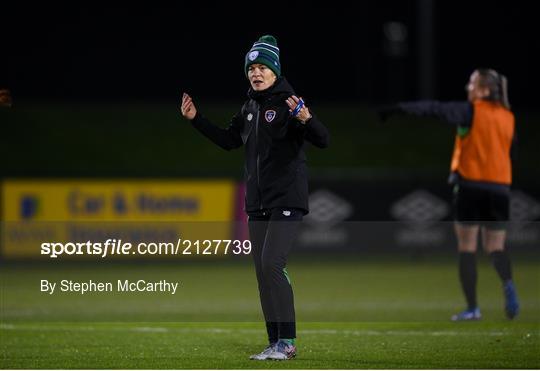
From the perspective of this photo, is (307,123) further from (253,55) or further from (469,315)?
(469,315)

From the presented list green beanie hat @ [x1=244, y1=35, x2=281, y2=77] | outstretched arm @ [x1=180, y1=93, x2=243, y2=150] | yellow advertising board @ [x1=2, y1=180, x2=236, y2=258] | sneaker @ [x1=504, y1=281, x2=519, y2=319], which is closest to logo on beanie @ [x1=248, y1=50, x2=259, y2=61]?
green beanie hat @ [x1=244, y1=35, x2=281, y2=77]

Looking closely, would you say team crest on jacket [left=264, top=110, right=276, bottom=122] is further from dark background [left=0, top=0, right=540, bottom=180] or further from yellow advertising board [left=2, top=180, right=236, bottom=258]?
dark background [left=0, top=0, right=540, bottom=180]

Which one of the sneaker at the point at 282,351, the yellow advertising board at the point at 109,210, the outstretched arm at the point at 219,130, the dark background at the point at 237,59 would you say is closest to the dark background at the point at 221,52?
the dark background at the point at 237,59

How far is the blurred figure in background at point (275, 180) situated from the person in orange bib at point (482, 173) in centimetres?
332

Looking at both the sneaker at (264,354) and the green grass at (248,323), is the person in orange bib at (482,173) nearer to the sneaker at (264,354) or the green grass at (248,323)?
the green grass at (248,323)

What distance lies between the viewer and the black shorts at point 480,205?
1171cm

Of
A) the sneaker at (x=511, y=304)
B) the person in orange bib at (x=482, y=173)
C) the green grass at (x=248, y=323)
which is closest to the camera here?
the green grass at (x=248, y=323)

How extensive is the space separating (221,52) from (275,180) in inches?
792

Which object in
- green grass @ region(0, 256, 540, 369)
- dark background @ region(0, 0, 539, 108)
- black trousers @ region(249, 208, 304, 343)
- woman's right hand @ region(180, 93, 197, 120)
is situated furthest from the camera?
dark background @ region(0, 0, 539, 108)

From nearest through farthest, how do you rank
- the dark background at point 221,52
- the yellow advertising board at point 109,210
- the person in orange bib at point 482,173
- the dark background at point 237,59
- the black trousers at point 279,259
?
the black trousers at point 279,259 → the person in orange bib at point 482,173 → the yellow advertising board at point 109,210 → the dark background at point 237,59 → the dark background at point 221,52

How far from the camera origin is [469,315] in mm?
11641

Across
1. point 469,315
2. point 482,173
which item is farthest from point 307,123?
point 469,315

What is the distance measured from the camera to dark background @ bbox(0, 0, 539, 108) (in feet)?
92.2

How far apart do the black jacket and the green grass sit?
1.10 meters
